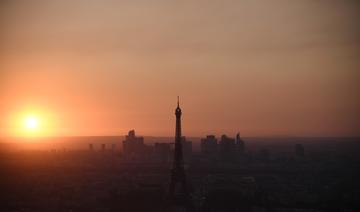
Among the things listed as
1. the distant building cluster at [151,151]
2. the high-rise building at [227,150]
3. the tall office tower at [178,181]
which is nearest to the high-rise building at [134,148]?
the distant building cluster at [151,151]

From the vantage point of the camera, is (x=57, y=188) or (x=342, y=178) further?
(x=342, y=178)

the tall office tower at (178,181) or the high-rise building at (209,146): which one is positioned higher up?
the high-rise building at (209,146)

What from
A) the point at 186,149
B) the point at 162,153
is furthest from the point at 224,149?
the point at 162,153

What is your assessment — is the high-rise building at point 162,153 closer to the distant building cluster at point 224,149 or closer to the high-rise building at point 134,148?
the high-rise building at point 134,148

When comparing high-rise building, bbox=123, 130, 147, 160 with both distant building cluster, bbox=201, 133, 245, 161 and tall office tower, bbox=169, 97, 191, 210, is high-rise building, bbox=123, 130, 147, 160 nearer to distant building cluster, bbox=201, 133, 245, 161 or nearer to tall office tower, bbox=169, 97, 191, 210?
distant building cluster, bbox=201, 133, 245, 161

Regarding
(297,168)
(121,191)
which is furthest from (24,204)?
(297,168)

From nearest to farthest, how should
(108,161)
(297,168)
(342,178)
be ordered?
→ (342,178) < (297,168) < (108,161)

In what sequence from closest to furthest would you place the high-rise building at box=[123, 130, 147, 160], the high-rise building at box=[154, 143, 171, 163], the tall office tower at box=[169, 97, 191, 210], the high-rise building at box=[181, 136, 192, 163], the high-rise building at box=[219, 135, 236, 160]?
the tall office tower at box=[169, 97, 191, 210]
the high-rise building at box=[219, 135, 236, 160]
the high-rise building at box=[154, 143, 171, 163]
the high-rise building at box=[181, 136, 192, 163]
the high-rise building at box=[123, 130, 147, 160]

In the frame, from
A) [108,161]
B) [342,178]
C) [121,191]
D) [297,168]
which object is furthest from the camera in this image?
[108,161]

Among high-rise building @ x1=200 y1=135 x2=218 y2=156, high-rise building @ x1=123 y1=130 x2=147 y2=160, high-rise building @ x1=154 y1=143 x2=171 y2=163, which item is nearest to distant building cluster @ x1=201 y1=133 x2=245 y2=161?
high-rise building @ x1=200 y1=135 x2=218 y2=156

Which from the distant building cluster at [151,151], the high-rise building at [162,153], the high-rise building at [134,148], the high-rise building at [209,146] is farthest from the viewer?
the high-rise building at [134,148]

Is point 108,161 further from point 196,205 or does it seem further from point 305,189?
point 196,205
